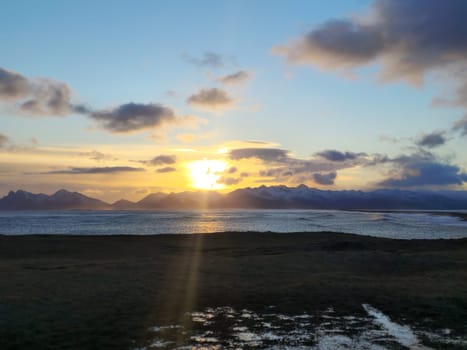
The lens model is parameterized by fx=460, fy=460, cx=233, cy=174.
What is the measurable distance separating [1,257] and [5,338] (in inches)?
1084

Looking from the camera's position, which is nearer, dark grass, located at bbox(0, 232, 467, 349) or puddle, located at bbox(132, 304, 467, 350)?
puddle, located at bbox(132, 304, 467, 350)

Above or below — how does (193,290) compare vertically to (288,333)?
below

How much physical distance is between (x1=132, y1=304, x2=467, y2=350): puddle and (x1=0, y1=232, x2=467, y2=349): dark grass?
839 millimetres

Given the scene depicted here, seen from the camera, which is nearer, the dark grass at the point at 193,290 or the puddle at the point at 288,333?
the puddle at the point at 288,333

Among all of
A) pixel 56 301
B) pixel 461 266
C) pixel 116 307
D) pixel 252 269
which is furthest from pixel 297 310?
pixel 461 266

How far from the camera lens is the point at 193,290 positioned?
72.7 ft

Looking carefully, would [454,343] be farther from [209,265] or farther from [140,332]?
[209,265]

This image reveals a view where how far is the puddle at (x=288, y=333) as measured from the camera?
1338cm

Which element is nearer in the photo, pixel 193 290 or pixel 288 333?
pixel 288 333

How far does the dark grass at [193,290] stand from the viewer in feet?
49.7

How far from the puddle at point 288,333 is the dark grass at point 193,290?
839mm

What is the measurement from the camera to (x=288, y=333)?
14.5 meters

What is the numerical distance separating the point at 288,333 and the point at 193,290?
27.8ft

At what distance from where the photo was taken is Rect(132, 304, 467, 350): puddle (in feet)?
43.9
